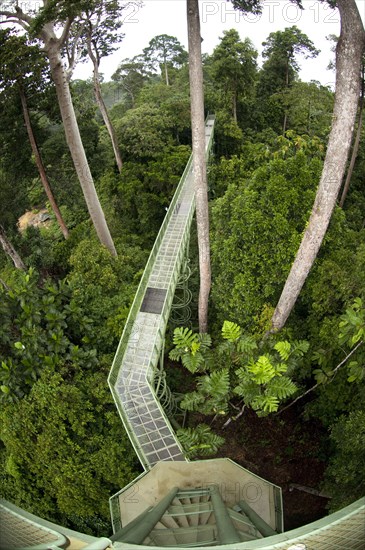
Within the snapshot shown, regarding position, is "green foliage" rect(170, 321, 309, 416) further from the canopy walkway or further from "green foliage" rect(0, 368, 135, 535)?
"green foliage" rect(0, 368, 135, 535)

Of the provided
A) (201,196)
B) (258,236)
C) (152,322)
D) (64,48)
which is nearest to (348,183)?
(258,236)

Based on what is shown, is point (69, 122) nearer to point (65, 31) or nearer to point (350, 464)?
point (65, 31)

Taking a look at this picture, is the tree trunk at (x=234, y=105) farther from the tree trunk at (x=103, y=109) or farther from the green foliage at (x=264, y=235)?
the green foliage at (x=264, y=235)

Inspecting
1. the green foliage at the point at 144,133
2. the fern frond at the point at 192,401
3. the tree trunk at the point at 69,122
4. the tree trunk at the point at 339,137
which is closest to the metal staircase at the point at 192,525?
the fern frond at the point at 192,401

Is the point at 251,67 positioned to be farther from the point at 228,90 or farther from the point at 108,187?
the point at 108,187

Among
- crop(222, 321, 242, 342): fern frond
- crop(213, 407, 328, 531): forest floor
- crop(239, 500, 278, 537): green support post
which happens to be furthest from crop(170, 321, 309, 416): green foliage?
crop(213, 407, 328, 531): forest floor
